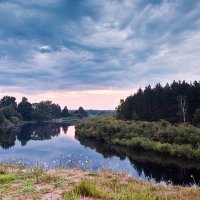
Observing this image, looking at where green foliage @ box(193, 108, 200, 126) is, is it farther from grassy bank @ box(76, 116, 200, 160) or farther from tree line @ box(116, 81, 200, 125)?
grassy bank @ box(76, 116, 200, 160)

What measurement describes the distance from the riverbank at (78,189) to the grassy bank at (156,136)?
36.0 m

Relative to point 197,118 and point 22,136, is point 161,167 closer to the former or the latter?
point 197,118

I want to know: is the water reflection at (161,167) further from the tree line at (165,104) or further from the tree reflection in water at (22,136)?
the tree reflection in water at (22,136)

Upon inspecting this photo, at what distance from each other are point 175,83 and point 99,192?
89.1 m

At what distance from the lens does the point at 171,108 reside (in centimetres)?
8881

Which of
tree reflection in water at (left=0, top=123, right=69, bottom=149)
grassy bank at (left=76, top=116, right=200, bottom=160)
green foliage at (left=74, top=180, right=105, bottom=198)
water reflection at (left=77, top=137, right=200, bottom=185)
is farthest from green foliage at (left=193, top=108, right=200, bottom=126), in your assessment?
green foliage at (left=74, top=180, right=105, bottom=198)

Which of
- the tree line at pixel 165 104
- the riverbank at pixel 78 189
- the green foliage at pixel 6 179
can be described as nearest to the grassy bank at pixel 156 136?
the tree line at pixel 165 104

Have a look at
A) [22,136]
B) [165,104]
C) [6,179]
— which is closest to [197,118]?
[165,104]

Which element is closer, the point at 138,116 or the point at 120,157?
the point at 120,157

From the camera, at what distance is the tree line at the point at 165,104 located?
81.5 m

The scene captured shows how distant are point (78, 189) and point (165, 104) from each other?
3298 inches

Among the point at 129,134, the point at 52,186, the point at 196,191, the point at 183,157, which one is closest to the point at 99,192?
the point at 52,186

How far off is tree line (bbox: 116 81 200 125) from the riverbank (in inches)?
2373

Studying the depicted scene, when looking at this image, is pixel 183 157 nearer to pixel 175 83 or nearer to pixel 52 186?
pixel 52 186
